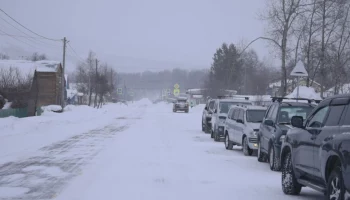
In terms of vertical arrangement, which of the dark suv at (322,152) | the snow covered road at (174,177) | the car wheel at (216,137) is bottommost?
the snow covered road at (174,177)

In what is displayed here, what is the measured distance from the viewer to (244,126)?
19453 millimetres

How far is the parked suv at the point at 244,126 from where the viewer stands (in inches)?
735

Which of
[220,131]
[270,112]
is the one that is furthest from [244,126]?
[220,131]

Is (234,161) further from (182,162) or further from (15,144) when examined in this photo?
(15,144)

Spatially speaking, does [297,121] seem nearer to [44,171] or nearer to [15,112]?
[44,171]

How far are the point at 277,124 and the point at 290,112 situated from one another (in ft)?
2.00

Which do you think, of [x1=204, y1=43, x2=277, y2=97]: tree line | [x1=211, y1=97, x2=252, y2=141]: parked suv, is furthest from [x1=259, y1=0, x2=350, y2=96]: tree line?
[x1=204, y1=43, x2=277, y2=97]: tree line

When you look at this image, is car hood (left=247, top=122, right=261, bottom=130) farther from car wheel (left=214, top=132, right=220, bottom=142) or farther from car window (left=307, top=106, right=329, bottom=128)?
car window (left=307, top=106, right=329, bottom=128)

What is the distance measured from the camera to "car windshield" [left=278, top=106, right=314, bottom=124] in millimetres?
15413

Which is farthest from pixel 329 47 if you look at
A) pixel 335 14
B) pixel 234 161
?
pixel 234 161

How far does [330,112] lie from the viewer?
884 cm

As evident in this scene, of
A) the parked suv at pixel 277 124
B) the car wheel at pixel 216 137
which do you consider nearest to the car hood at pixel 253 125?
the parked suv at pixel 277 124

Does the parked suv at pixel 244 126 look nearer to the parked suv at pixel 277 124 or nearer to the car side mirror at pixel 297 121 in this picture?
the parked suv at pixel 277 124

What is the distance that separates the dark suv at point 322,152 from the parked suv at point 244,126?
7.54 m
